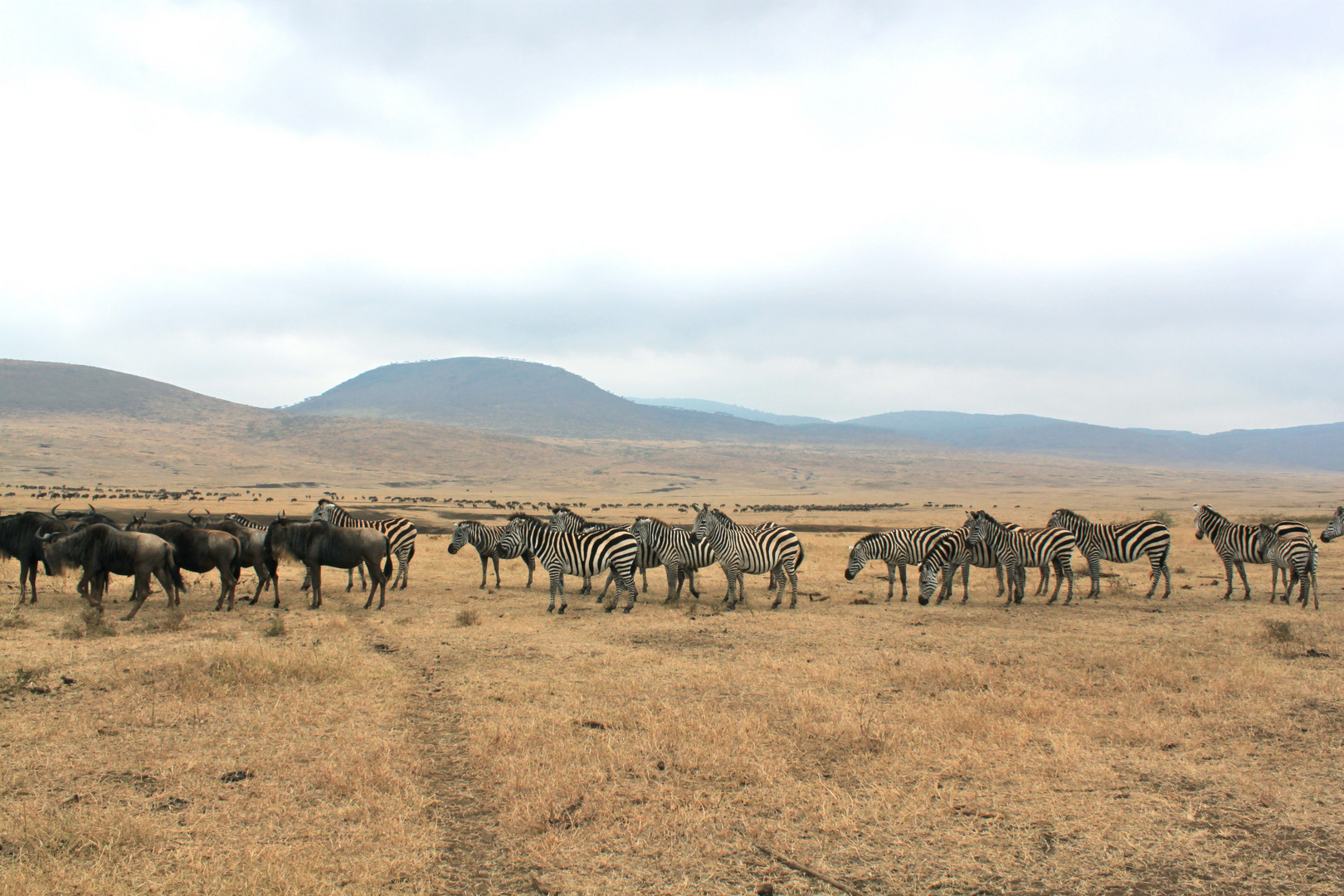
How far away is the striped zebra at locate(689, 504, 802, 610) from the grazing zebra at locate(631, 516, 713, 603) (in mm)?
198

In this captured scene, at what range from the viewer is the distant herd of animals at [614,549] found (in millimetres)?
14984

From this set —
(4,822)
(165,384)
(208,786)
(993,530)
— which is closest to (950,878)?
(208,786)

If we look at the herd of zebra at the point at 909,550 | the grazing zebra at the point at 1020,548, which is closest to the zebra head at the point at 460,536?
the herd of zebra at the point at 909,550

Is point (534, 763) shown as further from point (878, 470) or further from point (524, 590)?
point (878, 470)

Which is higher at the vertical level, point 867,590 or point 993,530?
point 993,530

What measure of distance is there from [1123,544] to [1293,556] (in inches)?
127

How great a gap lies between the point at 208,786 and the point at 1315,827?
8.97 m

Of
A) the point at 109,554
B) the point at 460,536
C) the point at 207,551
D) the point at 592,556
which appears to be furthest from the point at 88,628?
the point at 460,536

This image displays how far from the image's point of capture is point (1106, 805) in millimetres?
6609

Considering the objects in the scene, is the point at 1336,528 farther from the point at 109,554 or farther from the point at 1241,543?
the point at 109,554

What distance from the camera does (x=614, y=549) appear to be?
17.0 meters

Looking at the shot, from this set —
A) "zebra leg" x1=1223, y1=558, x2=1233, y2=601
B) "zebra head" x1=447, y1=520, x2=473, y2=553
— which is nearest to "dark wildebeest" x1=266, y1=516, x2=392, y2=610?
"zebra head" x1=447, y1=520, x2=473, y2=553

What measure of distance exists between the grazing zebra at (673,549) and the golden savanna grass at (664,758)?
141 inches

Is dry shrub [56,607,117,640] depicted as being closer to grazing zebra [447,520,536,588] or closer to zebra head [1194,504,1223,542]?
grazing zebra [447,520,536,588]
